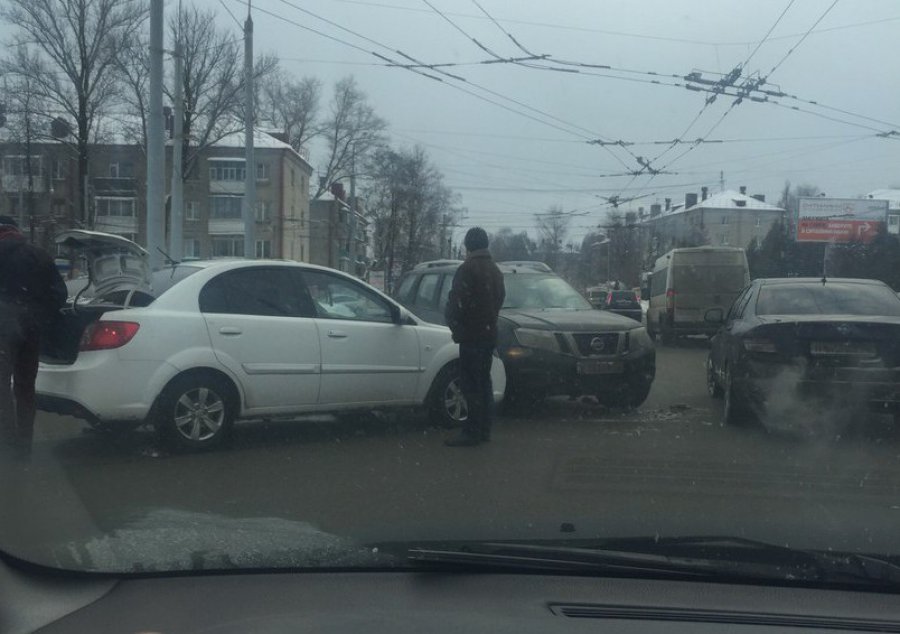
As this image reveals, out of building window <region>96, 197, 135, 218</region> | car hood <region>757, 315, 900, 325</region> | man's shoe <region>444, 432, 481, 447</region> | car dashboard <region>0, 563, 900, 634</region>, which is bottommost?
man's shoe <region>444, 432, 481, 447</region>

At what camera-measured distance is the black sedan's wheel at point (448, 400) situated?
909cm

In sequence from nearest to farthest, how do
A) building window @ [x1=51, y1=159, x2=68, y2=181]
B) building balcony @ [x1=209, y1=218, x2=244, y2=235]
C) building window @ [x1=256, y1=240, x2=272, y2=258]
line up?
building window @ [x1=51, y1=159, x2=68, y2=181], building balcony @ [x1=209, y1=218, x2=244, y2=235], building window @ [x1=256, y1=240, x2=272, y2=258]

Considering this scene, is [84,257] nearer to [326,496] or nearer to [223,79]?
[326,496]

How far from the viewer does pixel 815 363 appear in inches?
330

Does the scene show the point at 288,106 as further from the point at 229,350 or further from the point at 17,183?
the point at 229,350

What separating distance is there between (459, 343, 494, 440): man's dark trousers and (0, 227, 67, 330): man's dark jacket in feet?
10.8

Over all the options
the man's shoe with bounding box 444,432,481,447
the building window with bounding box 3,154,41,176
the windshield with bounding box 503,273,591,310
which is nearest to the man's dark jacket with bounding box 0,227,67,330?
the man's shoe with bounding box 444,432,481,447

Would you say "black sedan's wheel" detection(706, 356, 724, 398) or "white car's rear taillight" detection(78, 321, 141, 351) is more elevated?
"white car's rear taillight" detection(78, 321, 141, 351)

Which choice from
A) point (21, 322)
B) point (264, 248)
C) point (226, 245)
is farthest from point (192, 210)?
point (21, 322)

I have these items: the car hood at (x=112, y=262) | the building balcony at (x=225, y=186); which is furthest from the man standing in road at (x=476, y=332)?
the building balcony at (x=225, y=186)

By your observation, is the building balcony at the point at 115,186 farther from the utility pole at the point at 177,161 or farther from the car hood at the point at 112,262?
the car hood at the point at 112,262

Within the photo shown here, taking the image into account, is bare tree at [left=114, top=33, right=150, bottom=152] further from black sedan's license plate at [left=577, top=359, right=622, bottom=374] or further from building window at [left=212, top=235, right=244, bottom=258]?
black sedan's license plate at [left=577, top=359, right=622, bottom=374]

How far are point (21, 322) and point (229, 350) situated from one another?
60.9 inches

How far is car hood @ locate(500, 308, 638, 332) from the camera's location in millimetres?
9922
